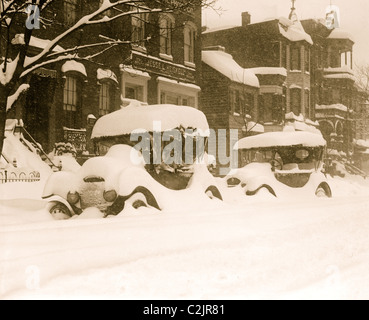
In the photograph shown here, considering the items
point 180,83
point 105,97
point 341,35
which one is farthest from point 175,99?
point 341,35

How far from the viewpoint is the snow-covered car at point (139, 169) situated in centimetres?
958

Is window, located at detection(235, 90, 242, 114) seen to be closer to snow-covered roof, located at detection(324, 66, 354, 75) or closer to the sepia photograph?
the sepia photograph

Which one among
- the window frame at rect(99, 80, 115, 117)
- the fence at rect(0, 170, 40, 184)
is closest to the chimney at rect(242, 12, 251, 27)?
the window frame at rect(99, 80, 115, 117)

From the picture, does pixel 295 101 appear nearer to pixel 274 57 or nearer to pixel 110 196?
pixel 274 57

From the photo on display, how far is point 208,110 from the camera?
28.5 metres

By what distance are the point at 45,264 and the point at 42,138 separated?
12932 millimetres

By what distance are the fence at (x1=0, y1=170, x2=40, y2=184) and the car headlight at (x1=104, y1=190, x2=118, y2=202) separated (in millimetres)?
4627

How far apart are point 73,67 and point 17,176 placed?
17.2ft

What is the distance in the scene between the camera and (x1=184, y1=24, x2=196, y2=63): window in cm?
2459

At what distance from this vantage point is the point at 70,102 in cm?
1867
